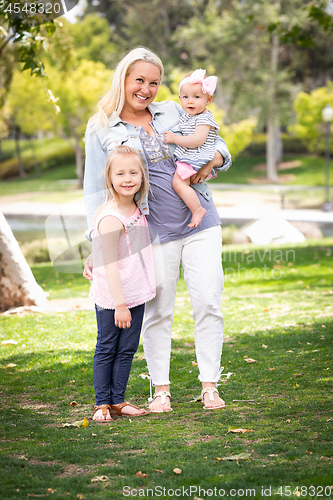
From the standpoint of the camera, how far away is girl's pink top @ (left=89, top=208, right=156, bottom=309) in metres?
3.18

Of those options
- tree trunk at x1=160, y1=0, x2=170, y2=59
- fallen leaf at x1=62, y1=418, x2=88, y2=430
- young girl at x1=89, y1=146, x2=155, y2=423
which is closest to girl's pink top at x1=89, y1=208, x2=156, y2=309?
young girl at x1=89, y1=146, x2=155, y2=423

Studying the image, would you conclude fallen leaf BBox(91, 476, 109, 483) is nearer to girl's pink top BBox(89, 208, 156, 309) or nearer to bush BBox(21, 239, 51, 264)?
girl's pink top BBox(89, 208, 156, 309)

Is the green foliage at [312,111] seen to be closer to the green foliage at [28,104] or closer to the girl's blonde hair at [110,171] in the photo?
the green foliage at [28,104]

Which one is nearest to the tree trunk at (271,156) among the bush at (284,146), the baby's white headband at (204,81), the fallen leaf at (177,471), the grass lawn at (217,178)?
the grass lawn at (217,178)

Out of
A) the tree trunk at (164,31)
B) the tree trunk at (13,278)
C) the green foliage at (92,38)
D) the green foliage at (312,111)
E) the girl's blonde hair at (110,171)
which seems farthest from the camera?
the green foliage at (92,38)

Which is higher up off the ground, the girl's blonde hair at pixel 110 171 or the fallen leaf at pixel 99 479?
the girl's blonde hair at pixel 110 171

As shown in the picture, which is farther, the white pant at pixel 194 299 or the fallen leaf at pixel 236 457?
the white pant at pixel 194 299

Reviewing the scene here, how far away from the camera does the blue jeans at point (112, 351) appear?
127 inches

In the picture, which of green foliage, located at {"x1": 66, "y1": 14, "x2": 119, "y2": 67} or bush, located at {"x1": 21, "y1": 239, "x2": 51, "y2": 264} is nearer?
bush, located at {"x1": 21, "y1": 239, "x2": 51, "y2": 264}

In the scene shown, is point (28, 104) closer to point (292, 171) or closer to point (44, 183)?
point (44, 183)

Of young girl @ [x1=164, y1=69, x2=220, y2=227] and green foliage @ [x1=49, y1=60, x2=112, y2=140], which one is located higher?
green foliage @ [x1=49, y1=60, x2=112, y2=140]

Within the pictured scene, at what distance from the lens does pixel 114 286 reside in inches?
123

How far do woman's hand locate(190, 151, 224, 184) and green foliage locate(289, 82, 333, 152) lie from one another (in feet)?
88.3

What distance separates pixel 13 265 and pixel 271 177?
26929 millimetres
